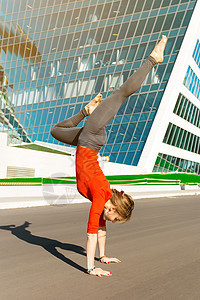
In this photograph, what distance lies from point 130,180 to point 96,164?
928 inches

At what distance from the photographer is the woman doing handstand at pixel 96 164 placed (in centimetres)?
464

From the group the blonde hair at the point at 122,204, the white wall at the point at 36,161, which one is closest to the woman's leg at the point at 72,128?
the blonde hair at the point at 122,204

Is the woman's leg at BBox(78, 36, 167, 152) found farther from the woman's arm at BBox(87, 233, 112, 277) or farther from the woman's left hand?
the woman's left hand

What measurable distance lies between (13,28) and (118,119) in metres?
24.0

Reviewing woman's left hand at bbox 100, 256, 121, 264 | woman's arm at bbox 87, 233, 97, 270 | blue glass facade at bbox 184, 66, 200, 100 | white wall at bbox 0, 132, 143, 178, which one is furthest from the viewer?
blue glass facade at bbox 184, 66, 200, 100

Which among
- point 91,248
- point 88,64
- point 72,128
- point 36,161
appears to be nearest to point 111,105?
point 72,128

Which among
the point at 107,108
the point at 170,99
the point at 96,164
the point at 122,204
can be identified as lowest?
the point at 122,204

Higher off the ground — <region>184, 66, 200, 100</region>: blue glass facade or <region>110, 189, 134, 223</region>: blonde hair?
<region>184, 66, 200, 100</region>: blue glass facade

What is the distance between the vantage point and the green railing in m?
18.3

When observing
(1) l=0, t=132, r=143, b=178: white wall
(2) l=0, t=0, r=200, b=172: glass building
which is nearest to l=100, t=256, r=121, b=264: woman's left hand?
(1) l=0, t=132, r=143, b=178: white wall

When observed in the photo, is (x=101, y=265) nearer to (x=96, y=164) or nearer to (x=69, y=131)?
(x=96, y=164)

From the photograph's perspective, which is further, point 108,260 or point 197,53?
point 197,53

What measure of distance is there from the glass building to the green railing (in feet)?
12.7

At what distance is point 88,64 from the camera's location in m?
43.4
